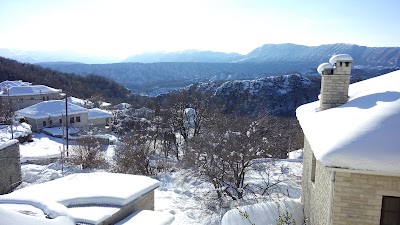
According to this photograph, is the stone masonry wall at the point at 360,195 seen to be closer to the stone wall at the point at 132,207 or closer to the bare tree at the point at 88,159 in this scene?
the stone wall at the point at 132,207

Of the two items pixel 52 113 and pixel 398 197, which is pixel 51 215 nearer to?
pixel 398 197

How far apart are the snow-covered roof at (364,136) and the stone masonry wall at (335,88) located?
73 centimetres

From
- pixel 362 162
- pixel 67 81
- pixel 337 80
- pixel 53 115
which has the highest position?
pixel 337 80

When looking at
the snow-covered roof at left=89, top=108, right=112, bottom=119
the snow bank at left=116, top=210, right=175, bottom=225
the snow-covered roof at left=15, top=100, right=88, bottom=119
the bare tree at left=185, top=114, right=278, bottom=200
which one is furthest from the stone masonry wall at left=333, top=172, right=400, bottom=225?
the snow-covered roof at left=89, top=108, right=112, bottom=119

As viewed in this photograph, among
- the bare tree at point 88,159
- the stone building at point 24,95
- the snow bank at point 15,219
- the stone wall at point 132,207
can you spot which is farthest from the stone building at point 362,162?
the stone building at point 24,95

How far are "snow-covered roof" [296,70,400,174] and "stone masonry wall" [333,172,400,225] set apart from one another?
1.16 ft

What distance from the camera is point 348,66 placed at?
7547 millimetres

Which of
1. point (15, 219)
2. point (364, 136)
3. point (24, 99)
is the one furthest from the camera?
point (24, 99)

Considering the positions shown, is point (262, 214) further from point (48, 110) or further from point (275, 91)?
point (275, 91)

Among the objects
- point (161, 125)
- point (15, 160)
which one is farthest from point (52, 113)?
point (15, 160)

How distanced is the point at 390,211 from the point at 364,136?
143 cm

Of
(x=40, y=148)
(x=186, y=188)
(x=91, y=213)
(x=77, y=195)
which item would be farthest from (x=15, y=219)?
(x=40, y=148)

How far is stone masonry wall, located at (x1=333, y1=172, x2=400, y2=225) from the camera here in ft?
17.4

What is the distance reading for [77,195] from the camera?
898cm
